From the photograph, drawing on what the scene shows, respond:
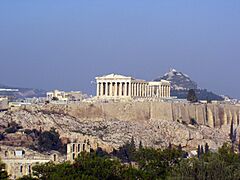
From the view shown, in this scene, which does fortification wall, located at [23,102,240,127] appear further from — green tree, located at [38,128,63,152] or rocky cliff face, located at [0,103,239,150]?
green tree, located at [38,128,63,152]

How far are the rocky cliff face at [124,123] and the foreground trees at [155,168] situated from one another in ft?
135

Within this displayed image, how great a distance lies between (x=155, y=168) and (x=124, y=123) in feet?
191

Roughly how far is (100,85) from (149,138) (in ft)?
82.5

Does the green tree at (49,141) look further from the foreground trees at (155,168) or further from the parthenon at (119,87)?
the foreground trees at (155,168)

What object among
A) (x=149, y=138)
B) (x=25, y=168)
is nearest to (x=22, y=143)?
(x=149, y=138)

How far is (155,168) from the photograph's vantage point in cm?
4847

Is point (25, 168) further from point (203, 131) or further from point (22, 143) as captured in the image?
point (203, 131)

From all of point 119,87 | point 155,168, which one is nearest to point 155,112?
point 119,87

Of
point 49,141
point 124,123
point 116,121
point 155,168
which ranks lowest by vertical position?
point 155,168

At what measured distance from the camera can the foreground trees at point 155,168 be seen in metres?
42.6

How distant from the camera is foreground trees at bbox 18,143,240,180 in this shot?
1678 inches

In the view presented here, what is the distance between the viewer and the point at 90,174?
45.2m

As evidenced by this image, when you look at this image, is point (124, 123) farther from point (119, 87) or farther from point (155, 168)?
point (155, 168)

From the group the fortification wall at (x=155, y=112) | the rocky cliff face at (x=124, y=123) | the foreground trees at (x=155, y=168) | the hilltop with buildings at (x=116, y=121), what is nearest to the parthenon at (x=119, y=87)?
the hilltop with buildings at (x=116, y=121)
